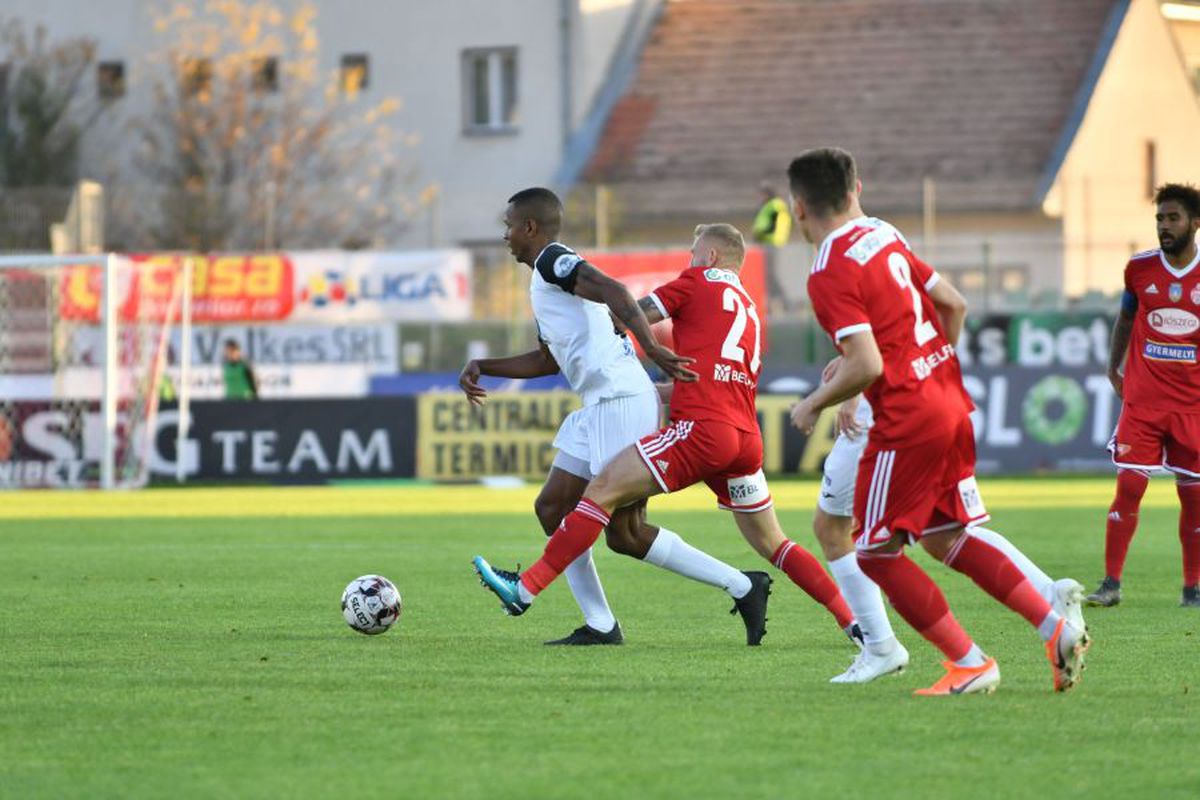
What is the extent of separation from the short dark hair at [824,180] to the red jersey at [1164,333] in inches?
168

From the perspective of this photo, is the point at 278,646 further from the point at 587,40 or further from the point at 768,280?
the point at 587,40

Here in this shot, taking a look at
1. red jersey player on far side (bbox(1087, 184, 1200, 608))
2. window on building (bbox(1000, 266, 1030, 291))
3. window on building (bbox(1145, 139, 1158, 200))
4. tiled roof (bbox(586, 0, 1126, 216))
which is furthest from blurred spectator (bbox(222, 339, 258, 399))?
window on building (bbox(1145, 139, 1158, 200))

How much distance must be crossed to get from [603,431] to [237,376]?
763 inches

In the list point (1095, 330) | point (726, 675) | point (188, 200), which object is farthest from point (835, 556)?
point (188, 200)

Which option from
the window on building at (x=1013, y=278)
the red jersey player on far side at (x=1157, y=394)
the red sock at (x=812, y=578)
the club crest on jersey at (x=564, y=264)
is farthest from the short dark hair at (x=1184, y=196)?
the window on building at (x=1013, y=278)

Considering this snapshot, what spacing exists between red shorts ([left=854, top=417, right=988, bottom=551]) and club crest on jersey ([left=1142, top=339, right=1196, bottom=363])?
4352mm

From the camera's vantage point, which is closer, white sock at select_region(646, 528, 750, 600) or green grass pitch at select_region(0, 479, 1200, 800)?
green grass pitch at select_region(0, 479, 1200, 800)

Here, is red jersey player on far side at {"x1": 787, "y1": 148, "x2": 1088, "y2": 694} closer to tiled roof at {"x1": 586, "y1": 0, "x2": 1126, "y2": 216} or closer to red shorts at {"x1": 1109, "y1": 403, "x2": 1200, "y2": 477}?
red shorts at {"x1": 1109, "y1": 403, "x2": 1200, "y2": 477}

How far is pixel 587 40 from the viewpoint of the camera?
4209cm

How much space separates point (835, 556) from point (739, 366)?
3.35 ft

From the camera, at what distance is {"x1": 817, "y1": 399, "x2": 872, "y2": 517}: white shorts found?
927 cm

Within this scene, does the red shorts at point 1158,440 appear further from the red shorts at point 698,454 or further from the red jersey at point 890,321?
the red jersey at point 890,321

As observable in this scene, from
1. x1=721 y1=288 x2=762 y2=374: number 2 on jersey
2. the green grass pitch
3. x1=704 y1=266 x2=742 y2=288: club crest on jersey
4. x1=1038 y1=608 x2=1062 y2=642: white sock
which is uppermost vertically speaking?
x1=704 y1=266 x2=742 y2=288: club crest on jersey

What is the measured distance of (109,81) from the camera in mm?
43250
